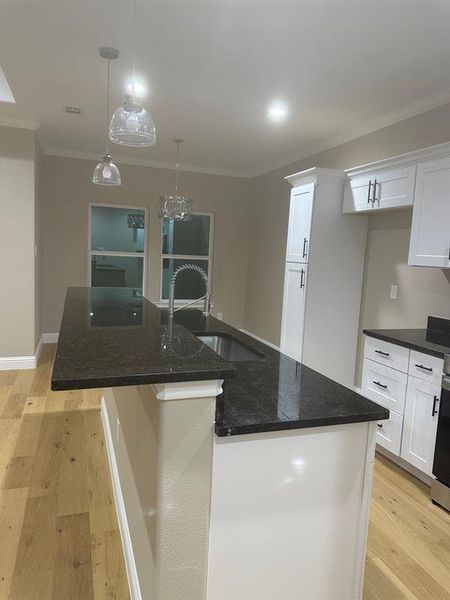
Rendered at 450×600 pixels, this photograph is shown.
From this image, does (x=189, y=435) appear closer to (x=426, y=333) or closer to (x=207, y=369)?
(x=207, y=369)

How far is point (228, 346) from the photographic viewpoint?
252cm

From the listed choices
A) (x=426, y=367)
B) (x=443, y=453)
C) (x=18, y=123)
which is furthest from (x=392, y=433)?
(x=18, y=123)

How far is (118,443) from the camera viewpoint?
2.46 m

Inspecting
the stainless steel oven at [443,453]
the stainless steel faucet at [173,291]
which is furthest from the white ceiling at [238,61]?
the stainless steel oven at [443,453]

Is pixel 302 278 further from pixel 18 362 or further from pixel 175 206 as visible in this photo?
pixel 18 362

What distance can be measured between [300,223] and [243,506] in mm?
3294

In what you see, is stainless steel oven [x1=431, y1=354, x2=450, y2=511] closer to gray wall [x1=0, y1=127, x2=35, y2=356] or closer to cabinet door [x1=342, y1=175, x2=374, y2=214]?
cabinet door [x1=342, y1=175, x2=374, y2=214]

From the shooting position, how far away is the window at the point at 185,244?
21.7ft

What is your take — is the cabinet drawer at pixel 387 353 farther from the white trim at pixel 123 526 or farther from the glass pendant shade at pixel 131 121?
the glass pendant shade at pixel 131 121

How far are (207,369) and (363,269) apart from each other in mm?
3387

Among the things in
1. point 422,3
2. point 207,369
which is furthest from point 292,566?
point 422,3

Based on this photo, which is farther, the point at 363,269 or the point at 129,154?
the point at 129,154

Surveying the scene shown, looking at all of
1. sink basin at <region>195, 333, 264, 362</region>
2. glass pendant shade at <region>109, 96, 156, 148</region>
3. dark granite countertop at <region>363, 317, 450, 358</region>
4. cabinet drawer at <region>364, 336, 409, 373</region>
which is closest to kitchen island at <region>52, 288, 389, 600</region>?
sink basin at <region>195, 333, 264, 362</region>

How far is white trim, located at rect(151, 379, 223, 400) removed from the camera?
1211 mm
